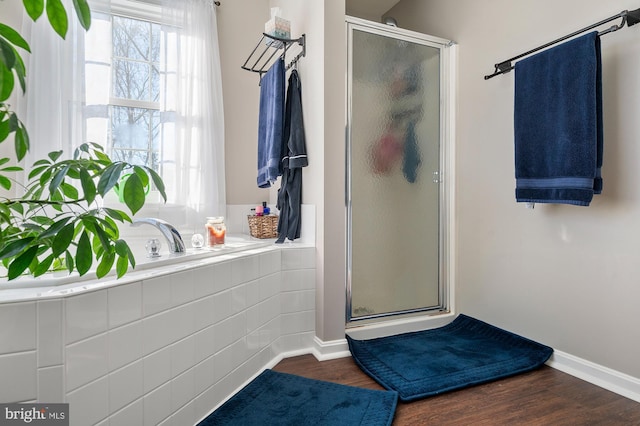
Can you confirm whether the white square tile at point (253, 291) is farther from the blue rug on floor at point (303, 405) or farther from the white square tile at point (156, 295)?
the white square tile at point (156, 295)

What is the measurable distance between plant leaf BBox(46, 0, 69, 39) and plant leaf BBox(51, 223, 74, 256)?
10.4 inches

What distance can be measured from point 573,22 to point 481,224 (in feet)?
3.83

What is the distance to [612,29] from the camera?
1.56 metres

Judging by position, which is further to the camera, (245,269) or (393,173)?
(393,173)

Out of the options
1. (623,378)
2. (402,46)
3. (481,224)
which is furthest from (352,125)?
(623,378)

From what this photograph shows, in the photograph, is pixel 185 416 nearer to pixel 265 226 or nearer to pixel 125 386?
pixel 125 386

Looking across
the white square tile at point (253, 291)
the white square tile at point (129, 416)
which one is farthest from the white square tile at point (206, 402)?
the white square tile at point (253, 291)

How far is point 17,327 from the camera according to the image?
928 mm

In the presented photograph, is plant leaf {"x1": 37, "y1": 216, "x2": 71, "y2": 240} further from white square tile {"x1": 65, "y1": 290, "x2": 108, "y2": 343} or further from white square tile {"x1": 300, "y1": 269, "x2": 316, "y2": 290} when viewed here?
white square tile {"x1": 300, "y1": 269, "x2": 316, "y2": 290}

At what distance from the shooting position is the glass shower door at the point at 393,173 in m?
2.22

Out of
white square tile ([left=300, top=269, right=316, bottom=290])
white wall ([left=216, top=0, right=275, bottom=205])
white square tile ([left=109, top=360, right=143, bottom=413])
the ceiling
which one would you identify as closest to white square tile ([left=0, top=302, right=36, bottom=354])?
white square tile ([left=109, top=360, right=143, bottom=413])

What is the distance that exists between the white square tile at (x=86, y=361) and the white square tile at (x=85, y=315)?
0.02 metres

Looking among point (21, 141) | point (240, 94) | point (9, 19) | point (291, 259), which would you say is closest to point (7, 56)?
point (21, 141)

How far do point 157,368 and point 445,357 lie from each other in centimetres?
144
